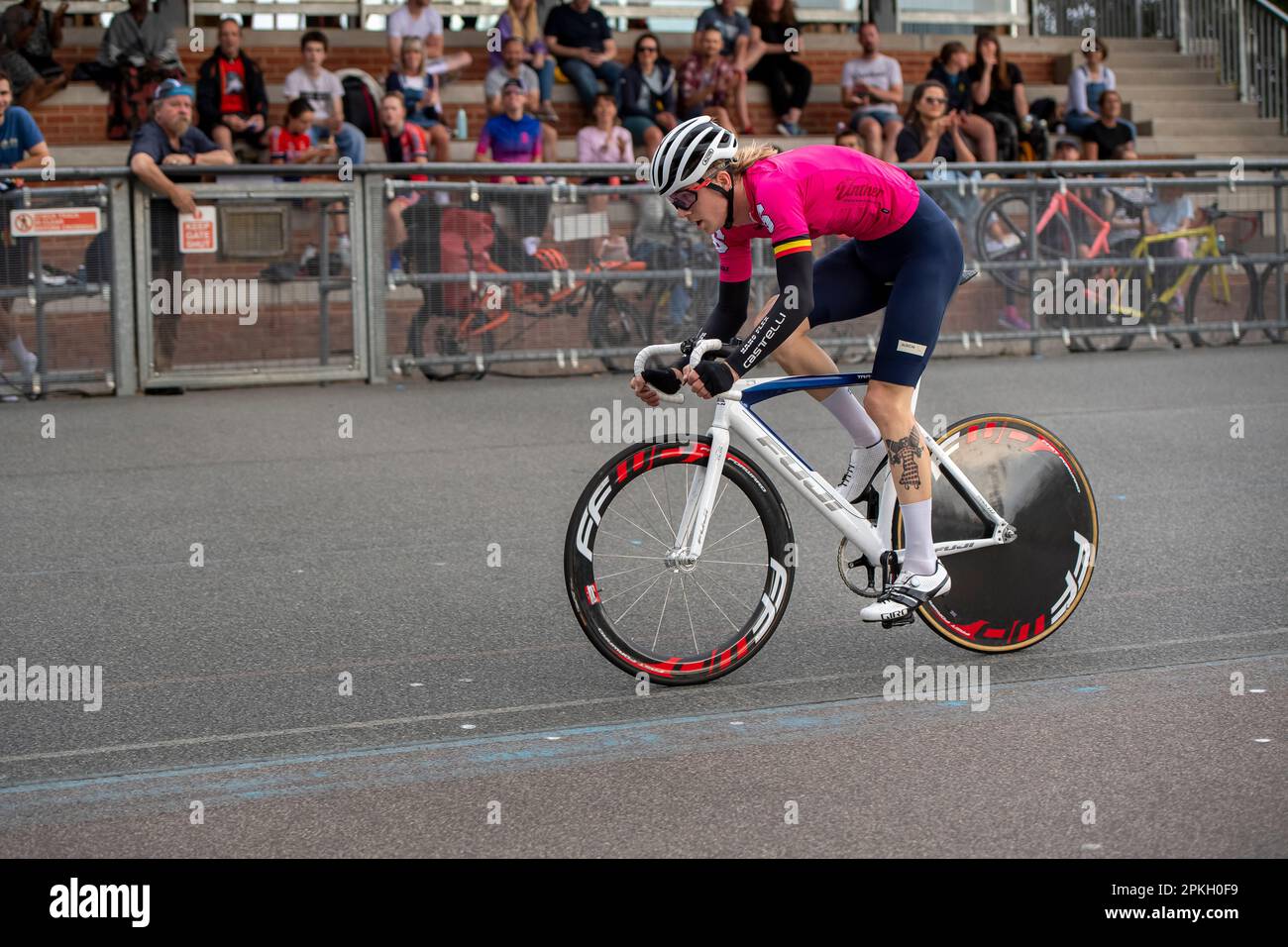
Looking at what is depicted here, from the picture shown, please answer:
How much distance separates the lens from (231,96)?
17.3 metres

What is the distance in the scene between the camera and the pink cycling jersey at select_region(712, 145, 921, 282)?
5.57m

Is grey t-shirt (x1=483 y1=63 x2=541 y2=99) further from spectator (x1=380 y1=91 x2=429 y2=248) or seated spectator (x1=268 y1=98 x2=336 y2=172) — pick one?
seated spectator (x1=268 y1=98 x2=336 y2=172)

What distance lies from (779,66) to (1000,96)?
103 inches

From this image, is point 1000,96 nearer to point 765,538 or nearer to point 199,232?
point 199,232

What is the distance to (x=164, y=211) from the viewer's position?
1395 cm

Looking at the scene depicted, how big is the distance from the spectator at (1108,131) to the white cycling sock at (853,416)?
15.5m

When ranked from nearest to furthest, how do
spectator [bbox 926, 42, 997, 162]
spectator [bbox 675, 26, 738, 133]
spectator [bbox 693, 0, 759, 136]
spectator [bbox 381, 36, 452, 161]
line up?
spectator [bbox 381, 36, 452, 161], spectator [bbox 926, 42, 997, 162], spectator [bbox 675, 26, 738, 133], spectator [bbox 693, 0, 759, 136]

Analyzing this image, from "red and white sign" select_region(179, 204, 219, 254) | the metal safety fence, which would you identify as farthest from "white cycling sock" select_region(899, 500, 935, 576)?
"red and white sign" select_region(179, 204, 219, 254)

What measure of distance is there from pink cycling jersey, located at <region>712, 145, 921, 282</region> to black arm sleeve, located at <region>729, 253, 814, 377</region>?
0.15ft

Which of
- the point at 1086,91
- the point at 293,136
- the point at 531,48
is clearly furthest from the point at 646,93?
the point at 1086,91

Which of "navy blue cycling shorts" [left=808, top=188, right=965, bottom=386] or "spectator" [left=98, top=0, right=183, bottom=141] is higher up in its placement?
"spectator" [left=98, top=0, right=183, bottom=141]

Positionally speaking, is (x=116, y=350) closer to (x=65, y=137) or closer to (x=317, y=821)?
(x=65, y=137)

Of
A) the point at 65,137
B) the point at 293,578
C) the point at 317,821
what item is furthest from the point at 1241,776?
the point at 65,137
